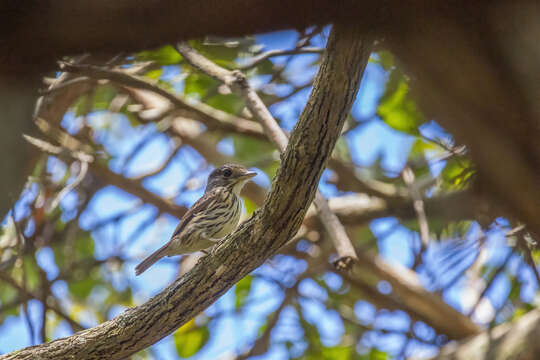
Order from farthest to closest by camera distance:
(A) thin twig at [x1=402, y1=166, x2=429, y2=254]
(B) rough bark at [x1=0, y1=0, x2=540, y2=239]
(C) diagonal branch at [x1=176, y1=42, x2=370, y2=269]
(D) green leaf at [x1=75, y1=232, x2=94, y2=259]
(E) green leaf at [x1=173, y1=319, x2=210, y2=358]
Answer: (D) green leaf at [x1=75, y1=232, x2=94, y2=259], (E) green leaf at [x1=173, y1=319, x2=210, y2=358], (A) thin twig at [x1=402, y1=166, x2=429, y2=254], (C) diagonal branch at [x1=176, y1=42, x2=370, y2=269], (B) rough bark at [x1=0, y1=0, x2=540, y2=239]

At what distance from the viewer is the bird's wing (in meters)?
5.26

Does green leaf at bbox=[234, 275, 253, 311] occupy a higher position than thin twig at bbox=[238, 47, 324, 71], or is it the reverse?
thin twig at bbox=[238, 47, 324, 71]

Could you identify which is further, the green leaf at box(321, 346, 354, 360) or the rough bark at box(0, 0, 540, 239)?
the green leaf at box(321, 346, 354, 360)

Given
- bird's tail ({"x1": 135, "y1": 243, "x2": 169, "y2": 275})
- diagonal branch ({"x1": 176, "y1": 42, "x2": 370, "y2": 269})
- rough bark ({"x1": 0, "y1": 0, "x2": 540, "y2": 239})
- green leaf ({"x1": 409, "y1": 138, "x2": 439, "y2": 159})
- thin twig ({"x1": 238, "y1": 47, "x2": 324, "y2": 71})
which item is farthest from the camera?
green leaf ({"x1": 409, "y1": 138, "x2": 439, "y2": 159})

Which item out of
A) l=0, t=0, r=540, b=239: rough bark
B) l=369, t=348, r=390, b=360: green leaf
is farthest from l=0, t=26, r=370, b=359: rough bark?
l=369, t=348, r=390, b=360: green leaf

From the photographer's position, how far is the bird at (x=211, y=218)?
500cm

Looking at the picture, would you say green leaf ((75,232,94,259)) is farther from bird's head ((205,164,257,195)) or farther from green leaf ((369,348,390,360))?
green leaf ((369,348,390,360))

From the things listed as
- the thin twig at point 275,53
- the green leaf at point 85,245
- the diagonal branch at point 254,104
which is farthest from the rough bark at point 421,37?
the green leaf at point 85,245

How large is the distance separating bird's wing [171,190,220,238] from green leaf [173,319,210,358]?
114 centimetres

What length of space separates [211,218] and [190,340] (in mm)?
1412

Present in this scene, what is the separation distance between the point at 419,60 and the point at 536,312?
303cm

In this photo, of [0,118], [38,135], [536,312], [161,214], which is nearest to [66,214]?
[161,214]

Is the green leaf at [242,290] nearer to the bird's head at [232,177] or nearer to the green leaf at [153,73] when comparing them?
the bird's head at [232,177]

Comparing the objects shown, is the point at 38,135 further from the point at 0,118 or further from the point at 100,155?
the point at 0,118
